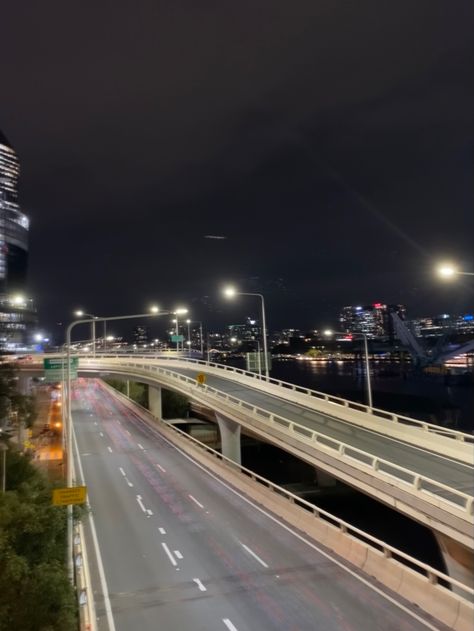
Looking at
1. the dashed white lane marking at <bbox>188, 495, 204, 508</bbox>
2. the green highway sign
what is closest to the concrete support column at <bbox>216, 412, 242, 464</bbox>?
the dashed white lane marking at <bbox>188, 495, 204, 508</bbox>

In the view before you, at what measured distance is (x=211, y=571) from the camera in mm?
17609

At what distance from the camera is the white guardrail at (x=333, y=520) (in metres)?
14.9

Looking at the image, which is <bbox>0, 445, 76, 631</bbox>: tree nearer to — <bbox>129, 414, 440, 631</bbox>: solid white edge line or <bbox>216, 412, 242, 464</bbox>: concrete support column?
<bbox>129, 414, 440, 631</bbox>: solid white edge line

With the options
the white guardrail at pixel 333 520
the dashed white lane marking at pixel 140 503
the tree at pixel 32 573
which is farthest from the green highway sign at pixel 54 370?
the white guardrail at pixel 333 520

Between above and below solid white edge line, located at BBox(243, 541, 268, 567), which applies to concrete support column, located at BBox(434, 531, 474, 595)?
above

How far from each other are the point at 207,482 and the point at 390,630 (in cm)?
1822

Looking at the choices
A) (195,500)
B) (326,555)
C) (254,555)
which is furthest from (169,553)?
(195,500)

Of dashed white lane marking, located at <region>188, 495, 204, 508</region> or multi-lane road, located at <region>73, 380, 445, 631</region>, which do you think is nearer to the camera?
multi-lane road, located at <region>73, 380, 445, 631</region>

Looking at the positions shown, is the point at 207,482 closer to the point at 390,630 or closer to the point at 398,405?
the point at 390,630

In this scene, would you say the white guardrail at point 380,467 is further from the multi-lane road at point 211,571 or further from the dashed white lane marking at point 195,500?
the dashed white lane marking at point 195,500

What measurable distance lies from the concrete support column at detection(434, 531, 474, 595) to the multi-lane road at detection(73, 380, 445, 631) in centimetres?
266

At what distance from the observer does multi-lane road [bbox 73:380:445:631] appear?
14203 millimetres

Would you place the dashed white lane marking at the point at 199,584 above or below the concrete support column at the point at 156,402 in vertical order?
below

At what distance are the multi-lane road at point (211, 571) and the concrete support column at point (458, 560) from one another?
2.66m
